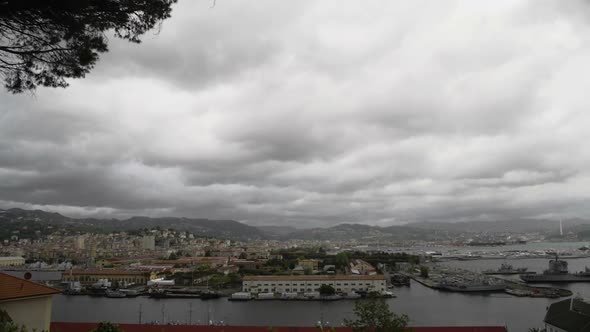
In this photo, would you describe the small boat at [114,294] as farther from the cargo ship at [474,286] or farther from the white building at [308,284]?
the cargo ship at [474,286]

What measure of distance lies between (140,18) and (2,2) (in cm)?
71

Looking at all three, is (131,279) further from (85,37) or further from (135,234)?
(135,234)

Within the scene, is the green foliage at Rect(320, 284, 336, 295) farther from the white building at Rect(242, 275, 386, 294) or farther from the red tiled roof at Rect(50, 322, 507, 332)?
the red tiled roof at Rect(50, 322, 507, 332)

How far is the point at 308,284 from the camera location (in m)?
19.7

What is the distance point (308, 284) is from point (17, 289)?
56.5 feet

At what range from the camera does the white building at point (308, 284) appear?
1934cm

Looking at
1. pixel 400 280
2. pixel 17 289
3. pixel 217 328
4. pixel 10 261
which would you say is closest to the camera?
pixel 17 289

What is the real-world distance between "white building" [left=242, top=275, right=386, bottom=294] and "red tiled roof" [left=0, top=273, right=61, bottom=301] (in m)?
16.9

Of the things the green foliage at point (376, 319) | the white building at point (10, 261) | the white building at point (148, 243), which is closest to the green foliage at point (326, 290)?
the green foliage at point (376, 319)

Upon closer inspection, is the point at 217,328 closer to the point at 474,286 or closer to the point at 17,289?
the point at 17,289

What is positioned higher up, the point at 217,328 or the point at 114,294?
the point at 217,328

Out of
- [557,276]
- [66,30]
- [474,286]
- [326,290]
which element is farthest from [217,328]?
[557,276]

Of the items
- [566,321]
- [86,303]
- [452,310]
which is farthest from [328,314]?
[86,303]

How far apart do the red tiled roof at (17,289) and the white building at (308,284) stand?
666 inches
